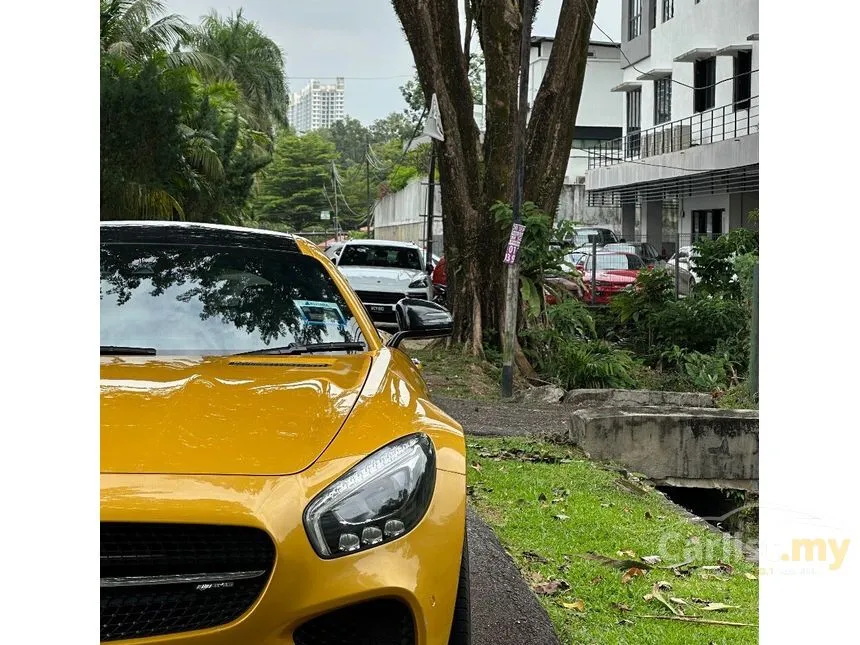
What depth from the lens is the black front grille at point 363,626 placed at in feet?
8.94

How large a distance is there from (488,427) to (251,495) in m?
7.50

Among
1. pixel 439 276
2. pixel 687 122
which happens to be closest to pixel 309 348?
pixel 439 276

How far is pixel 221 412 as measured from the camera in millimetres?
3131

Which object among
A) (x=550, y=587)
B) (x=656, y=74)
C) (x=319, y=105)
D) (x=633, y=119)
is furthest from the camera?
(x=319, y=105)

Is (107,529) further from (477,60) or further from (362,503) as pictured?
(477,60)

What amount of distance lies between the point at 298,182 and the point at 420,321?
8819 centimetres

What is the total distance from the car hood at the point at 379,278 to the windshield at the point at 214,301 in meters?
13.2

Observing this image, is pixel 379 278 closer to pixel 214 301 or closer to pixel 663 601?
Result: pixel 663 601

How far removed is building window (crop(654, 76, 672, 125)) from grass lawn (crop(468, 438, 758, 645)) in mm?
32382

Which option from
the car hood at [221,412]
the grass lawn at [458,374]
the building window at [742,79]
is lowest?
the grass lawn at [458,374]

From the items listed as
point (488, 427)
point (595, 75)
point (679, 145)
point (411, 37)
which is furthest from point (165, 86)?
point (595, 75)

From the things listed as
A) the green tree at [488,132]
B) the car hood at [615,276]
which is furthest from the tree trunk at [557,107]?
the car hood at [615,276]

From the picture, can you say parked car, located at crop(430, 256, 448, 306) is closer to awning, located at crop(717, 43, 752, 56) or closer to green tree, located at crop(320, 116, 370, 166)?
awning, located at crop(717, 43, 752, 56)

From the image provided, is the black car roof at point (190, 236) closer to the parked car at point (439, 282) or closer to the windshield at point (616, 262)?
the parked car at point (439, 282)
